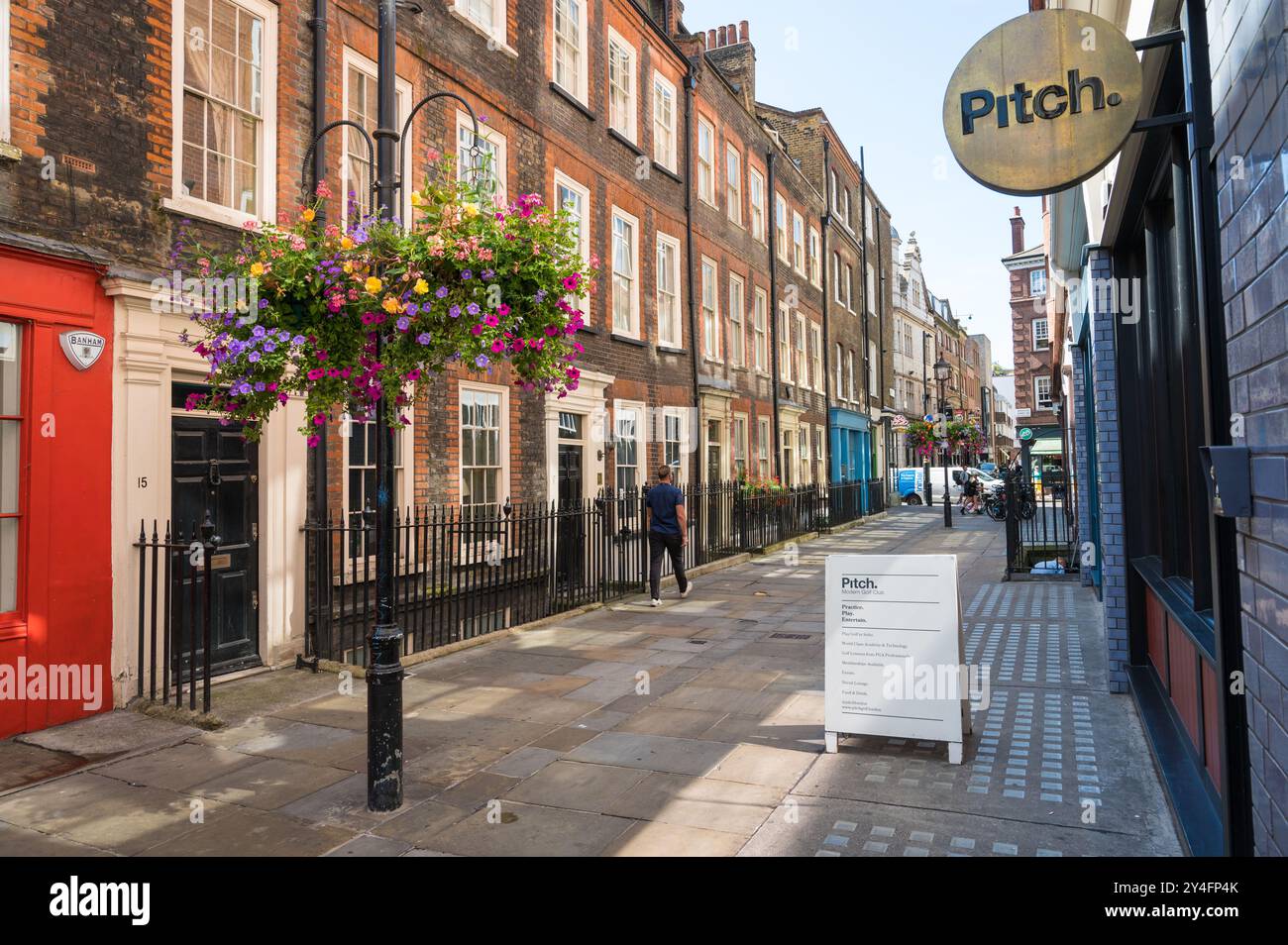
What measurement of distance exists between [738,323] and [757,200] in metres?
4.11

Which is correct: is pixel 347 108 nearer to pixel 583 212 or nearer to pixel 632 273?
pixel 583 212

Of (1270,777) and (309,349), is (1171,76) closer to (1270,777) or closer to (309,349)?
(1270,777)

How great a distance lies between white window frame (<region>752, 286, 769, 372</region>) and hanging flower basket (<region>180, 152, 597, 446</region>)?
1726 cm

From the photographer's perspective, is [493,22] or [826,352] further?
[826,352]

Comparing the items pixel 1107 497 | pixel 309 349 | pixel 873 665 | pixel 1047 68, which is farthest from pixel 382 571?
pixel 1107 497

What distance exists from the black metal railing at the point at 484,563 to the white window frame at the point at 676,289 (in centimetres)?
343

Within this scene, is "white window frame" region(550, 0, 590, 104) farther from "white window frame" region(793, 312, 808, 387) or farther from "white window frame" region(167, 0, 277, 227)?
"white window frame" region(793, 312, 808, 387)

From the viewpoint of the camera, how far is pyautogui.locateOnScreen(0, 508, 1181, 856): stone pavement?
4.07m

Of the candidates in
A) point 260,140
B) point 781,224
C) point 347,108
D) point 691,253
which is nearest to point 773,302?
point 781,224

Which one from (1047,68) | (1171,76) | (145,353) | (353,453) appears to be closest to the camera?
(1047,68)

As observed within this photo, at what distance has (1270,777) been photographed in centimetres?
245

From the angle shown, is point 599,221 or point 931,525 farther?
point 931,525

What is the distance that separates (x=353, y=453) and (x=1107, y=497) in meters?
7.29

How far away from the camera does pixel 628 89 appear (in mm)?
15656
